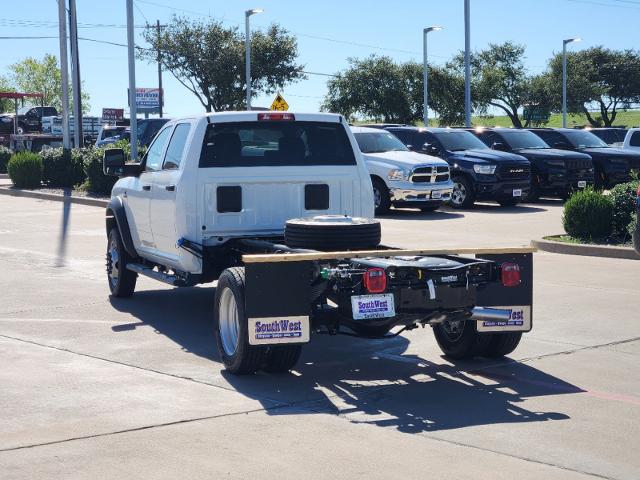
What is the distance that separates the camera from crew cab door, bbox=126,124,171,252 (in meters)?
11.1

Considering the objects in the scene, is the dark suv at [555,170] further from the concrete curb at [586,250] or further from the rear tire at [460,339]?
the rear tire at [460,339]

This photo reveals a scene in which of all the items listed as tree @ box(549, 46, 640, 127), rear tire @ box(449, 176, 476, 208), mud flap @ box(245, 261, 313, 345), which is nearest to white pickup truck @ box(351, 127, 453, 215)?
rear tire @ box(449, 176, 476, 208)

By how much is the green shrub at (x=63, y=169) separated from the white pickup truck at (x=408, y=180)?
1052 centimetres

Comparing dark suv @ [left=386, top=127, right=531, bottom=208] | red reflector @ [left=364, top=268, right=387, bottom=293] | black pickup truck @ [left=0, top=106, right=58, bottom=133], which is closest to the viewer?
red reflector @ [left=364, top=268, right=387, bottom=293]

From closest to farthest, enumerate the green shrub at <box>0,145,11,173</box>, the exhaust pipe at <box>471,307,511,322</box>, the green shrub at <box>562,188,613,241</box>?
the exhaust pipe at <box>471,307,511,322</box>
the green shrub at <box>562,188,613,241</box>
the green shrub at <box>0,145,11,173</box>

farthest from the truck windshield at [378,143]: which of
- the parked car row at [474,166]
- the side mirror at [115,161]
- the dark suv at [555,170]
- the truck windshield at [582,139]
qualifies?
the side mirror at [115,161]

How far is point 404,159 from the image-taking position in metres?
23.5

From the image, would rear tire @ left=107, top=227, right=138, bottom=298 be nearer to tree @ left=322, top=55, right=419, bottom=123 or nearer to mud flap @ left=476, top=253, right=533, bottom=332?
mud flap @ left=476, top=253, right=533, bottom=332

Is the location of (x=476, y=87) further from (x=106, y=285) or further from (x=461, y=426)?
(x=461, y=426)

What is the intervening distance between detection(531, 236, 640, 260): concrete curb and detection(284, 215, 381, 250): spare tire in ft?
25.2

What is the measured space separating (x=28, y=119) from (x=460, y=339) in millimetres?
54159

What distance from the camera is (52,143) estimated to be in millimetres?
47594

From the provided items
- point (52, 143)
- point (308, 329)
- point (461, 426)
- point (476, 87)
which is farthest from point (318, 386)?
point (476, 87)

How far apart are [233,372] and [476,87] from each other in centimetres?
5973
